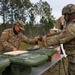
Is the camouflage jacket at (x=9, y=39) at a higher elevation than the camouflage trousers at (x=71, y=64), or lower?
higher

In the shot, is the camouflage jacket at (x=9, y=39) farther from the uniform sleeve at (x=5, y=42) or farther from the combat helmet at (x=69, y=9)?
the combat helmet at (x=69, y=9)

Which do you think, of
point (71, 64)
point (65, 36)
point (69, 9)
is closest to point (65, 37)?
point (65, 36)

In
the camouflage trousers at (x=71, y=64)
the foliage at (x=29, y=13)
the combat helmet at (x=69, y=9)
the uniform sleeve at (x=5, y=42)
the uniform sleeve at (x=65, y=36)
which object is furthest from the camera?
the foliage at (x=29, y=13)

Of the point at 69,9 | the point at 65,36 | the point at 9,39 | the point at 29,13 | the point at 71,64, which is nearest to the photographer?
the point at 65,36

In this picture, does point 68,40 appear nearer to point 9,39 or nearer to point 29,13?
point 9,39

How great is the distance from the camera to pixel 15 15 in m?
35.9

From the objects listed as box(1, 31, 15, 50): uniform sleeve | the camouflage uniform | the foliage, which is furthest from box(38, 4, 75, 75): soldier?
the foliage

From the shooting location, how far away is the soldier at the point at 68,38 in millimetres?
3654

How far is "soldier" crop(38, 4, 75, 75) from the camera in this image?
3.65 meters

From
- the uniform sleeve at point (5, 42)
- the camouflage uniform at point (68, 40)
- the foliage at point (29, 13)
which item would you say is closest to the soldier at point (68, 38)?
the camouflage uniform at point (68, 40)

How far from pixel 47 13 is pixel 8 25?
9351mm

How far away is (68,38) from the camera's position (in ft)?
12.0

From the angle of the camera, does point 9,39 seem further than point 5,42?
Yes

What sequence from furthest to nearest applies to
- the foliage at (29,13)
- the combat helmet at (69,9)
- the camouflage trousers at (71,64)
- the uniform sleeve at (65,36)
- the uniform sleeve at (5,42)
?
the foliage at (29,13), the uniform sleeve at (5,42), the camouflage trousers at (71,64), the combat helmet at (69,9), the uniform sleeve at (65,36)
